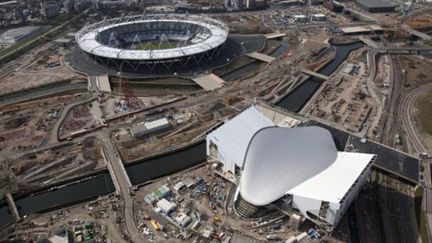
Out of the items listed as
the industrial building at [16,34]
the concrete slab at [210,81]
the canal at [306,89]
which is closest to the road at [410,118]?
the canal at [306,89]

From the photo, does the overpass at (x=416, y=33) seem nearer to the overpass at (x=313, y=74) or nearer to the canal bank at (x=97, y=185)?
the overpass at (x=313, y=74)

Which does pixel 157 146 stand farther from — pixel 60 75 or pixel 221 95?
pixel 60 75

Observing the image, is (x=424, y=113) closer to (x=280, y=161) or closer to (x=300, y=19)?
(x=280, y=161)

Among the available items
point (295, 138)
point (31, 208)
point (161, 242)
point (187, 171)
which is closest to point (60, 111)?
point (31, 208)

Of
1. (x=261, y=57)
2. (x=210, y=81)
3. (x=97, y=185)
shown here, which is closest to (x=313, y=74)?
(x=261, y=57)

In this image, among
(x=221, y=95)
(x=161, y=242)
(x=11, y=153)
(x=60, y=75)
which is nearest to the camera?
(x=161, y=242)

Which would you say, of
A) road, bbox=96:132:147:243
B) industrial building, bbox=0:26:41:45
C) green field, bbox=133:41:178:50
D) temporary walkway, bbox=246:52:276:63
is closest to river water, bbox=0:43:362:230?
road, bbox=96:132:147:243

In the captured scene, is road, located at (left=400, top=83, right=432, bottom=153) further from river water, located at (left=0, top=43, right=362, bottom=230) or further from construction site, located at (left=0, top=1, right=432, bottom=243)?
river water, located at (left=0, top=43, right=362, bottom=230)
